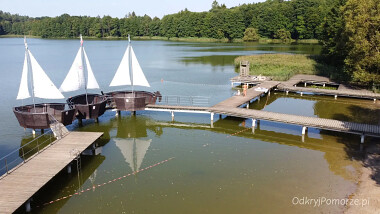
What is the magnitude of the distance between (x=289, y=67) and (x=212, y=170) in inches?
1305

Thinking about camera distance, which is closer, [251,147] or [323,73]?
[251,147]

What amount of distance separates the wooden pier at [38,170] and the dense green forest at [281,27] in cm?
2756

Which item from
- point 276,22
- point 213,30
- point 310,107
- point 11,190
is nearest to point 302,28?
point 276,22

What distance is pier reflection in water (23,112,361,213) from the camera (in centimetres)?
1342

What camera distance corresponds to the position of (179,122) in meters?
25.1

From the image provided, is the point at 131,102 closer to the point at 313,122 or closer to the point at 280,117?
the point at 280,117

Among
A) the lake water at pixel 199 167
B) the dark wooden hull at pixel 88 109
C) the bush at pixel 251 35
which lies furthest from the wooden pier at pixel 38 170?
the bush at pixel 251 35

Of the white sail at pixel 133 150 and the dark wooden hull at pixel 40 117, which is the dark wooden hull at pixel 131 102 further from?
the white sail at pixel 133 150

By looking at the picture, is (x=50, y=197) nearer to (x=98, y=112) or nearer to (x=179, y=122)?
(x=98, y=112)

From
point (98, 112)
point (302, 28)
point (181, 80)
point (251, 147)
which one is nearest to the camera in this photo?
point (251, 147)

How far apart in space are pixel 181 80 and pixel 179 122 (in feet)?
57.2

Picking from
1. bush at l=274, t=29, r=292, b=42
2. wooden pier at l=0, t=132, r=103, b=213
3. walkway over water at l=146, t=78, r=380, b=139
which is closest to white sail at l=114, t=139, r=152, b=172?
wooden pier at l=0, t=132, r=103, b=213

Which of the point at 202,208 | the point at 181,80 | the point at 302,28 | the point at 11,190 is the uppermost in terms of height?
the point at 302,28

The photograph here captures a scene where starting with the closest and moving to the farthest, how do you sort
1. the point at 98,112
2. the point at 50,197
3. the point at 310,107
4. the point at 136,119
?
1. the point at 50,197
2. the point at 98,112
3. the point at 136,119
4. the point at 310,107
